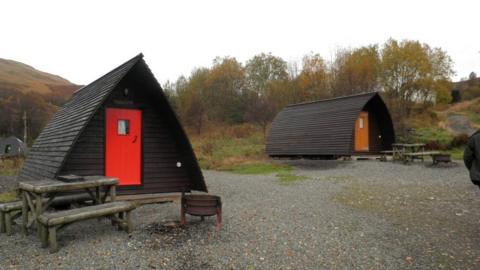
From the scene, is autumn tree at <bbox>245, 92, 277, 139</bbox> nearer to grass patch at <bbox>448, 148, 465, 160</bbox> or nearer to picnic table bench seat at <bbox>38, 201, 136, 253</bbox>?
grass patch at <bbox>448, 148, 465, 160</bbox>

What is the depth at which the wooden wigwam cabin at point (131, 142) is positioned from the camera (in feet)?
25.8

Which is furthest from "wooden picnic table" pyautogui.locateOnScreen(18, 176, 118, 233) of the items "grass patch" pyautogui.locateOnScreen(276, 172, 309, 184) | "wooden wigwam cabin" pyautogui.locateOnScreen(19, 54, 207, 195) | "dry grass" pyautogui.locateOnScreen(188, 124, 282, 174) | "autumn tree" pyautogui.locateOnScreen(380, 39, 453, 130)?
"autumn tree" pyautogui.locateOnScreen(380, 39, 453, 130)

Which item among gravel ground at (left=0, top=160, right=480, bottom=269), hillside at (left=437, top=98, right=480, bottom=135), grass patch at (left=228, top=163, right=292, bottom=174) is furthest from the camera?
hillside at (left=437, top=98, right=480, bottom=135)

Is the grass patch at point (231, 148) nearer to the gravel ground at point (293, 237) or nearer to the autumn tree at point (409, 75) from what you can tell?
the gravel ground at point (293, 237)

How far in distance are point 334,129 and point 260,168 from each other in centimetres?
508

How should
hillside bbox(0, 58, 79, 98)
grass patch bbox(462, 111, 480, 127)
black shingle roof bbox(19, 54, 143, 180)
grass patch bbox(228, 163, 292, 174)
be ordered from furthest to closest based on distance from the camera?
hillside bbox(0, 58, 79, 98) < grass patch bbox(462, 111, 480, 127) < grass patch bbox(228, 163, 292, 174) < black shingle roof bbox(19, 54, 143, 180)

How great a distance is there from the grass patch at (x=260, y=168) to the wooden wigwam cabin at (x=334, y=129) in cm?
277

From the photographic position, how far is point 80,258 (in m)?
4.64

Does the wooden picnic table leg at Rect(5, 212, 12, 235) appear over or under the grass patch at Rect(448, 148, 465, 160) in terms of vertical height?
under

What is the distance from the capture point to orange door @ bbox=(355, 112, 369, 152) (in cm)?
2020

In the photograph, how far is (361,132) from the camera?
2047 cm

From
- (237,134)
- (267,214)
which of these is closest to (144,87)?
(267,214)

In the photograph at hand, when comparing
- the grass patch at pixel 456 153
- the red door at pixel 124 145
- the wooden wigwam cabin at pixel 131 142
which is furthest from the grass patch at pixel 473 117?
the red door at pixel 124 145

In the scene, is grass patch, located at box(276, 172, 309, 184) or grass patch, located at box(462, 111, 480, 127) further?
grass patch, located at box(462, 111, 480, 127)
